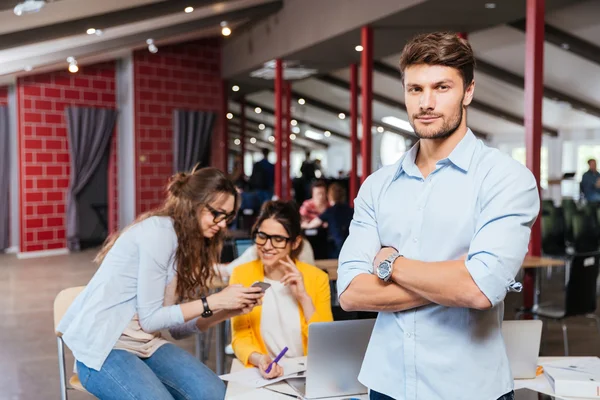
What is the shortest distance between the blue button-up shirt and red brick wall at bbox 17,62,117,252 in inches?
416

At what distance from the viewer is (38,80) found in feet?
36.2

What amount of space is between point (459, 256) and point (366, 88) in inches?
248

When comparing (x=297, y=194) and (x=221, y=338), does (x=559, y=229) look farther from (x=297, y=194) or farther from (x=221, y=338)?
(x=297, y=194)

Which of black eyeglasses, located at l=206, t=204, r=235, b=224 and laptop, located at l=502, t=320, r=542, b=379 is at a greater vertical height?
black eyeglasses, located at l=206, t=204, r=235, b=224

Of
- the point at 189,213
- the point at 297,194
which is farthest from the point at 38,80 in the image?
the point at 189,213

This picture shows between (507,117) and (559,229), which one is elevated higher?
(507,117)

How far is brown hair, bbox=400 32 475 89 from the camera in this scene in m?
1.50

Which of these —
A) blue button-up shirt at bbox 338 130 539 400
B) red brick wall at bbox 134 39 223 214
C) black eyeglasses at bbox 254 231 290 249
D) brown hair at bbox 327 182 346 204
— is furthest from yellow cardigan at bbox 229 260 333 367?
red brick wall at bbox 134 39 223 214

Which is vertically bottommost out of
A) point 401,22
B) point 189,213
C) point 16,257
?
point 16,257

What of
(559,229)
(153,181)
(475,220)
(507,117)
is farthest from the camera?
(507,117)

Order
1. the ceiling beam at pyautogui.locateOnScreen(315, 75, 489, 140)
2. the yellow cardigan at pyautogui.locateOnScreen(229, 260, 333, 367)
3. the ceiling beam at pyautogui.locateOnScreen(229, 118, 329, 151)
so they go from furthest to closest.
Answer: the ceiling beam at pyautogui.locateOnScreen(229, 118, 329, 151) < the ceiling beam at pyautogui.locateOnScreen(315, 75, 489, 140) < the yellow cardigan at pyautogui.locateOnScreen(229, 260, 333, 367)

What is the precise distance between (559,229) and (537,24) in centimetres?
346

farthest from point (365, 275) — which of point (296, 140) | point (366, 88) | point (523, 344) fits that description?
point (296, 140)

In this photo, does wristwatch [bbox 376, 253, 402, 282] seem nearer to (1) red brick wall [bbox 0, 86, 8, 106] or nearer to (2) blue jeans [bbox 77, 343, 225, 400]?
(2) blue jeans [bbox 77, 343, 225, 400]
